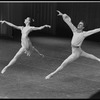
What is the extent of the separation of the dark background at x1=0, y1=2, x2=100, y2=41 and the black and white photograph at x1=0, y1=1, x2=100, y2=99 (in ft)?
0.18

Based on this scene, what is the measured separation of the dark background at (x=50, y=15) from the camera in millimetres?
15938

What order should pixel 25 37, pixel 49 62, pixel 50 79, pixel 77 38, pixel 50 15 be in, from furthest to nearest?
pixel 50 15 < pixel 49 62 < pixel 50 79 < pixel 25 37 < pixel 77 38

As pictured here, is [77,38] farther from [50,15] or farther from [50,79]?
[50,15]

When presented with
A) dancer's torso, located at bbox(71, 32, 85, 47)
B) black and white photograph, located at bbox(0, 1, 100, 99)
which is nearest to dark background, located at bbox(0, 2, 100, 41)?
black and white photograph, located at bbox(0, 1, 100, 99)

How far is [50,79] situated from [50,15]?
10213 millimetres

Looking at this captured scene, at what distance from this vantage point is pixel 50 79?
7.62 meters

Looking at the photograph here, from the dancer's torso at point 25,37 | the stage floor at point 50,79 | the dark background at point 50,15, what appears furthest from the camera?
the dark background at point 50,15

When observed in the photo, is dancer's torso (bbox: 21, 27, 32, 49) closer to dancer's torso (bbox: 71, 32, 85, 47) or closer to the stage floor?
the stage floor

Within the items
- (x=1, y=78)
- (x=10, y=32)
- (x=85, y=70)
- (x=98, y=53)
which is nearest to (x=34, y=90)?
(x=1, y=78)

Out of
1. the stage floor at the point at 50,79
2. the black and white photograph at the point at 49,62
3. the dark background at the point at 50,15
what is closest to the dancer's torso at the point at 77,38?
the black and white photograph at the point at 49,62

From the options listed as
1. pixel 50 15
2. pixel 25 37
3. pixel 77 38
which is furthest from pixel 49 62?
pixel 50 15

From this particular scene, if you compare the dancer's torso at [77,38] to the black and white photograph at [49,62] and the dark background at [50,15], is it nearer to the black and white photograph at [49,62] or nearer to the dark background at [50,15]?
the black and white photograph at [49,62]

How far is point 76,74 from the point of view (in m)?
8.13

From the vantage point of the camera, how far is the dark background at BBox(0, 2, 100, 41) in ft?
52.3
